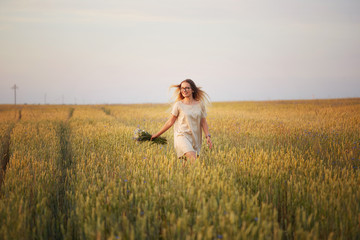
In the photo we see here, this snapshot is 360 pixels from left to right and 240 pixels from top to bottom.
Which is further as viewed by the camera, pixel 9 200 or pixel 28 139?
pixel 28 139

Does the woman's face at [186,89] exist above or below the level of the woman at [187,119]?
above

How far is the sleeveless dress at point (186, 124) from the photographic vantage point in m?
4.46

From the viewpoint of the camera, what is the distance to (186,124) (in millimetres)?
4508

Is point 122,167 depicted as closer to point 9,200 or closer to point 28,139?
point 9,200

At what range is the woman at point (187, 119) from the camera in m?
4.43

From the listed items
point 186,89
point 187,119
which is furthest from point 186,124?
point 186,89

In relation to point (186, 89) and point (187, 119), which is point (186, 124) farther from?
point (186, 89)

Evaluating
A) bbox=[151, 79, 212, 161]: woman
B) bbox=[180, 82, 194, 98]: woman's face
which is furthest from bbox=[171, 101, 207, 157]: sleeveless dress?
bbox=[180, 82, 194, 98]: woman's face

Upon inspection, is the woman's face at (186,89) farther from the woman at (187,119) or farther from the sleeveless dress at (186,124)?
the sleeveless dress at (186,124)

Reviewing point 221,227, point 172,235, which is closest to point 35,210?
point 172,235

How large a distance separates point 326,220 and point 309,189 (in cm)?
63

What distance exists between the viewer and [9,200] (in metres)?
2.64

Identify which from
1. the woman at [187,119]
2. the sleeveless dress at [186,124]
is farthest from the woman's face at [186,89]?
the sleeveless dress at [186,124]

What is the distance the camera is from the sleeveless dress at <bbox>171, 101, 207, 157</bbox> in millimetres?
4457
